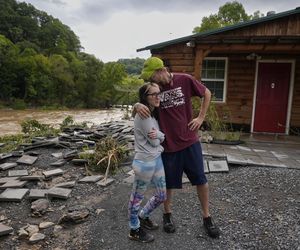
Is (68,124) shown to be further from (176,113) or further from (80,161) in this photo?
(176,113)

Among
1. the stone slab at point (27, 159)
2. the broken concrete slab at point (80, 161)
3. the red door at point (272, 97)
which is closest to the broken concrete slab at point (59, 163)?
the broken concrete slab at point (80, 161)

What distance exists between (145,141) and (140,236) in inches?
38.2

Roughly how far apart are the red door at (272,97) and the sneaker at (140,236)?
6616 mm

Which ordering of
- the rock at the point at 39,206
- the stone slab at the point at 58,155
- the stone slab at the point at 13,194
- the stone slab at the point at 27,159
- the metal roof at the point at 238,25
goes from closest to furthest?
the rock at the point at 39,206
the stone slab at the point at 13,194
the stone slab at the point at 27,159
the stone slab at the point at 58,155
the metal roof at the point at 238,25

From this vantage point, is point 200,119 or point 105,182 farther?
point 105,182

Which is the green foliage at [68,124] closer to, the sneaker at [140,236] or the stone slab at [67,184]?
the stone slab at [67,184]

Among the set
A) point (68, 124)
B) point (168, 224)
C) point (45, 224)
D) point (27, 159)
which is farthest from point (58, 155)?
point (68, 124)

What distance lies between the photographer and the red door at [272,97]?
827 cm

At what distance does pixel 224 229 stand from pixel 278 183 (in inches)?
68.7

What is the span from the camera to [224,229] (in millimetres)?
3111

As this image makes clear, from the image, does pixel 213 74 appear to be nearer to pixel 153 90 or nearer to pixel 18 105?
pixel 153 90

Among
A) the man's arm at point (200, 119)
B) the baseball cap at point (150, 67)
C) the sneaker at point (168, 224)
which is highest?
the baseball cap at point (150, 67)

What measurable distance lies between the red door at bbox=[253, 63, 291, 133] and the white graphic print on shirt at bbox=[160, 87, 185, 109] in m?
6.45

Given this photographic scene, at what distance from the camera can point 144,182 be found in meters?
2.65
